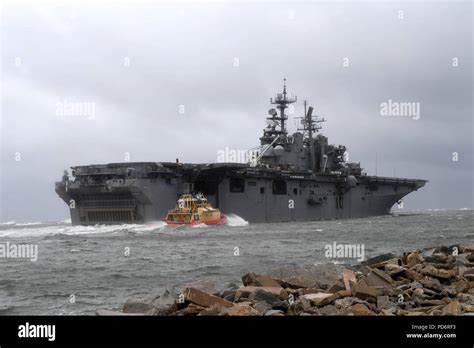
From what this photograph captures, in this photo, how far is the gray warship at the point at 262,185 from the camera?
148 feet

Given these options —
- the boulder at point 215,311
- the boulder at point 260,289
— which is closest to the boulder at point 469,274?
the boulder at point 260,289

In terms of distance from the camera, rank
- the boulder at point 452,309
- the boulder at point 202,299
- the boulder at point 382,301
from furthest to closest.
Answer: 1. the boulder at point 202,299
2. the boulder at point 382,301
3. the boulder at point 452,309

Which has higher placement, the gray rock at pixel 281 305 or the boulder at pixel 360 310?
the boulder at pixel 360 310

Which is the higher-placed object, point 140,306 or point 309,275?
point 309,275

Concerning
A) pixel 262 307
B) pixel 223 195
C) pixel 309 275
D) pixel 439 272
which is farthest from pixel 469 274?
pixel 223 195

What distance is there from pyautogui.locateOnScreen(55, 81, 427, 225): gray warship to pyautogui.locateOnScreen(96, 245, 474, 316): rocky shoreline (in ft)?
107

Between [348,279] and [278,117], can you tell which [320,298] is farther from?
[278,117]

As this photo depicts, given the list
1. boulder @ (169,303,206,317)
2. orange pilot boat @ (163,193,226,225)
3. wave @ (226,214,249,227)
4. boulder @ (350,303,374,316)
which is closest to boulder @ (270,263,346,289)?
boulder @ (169,303,206,317)

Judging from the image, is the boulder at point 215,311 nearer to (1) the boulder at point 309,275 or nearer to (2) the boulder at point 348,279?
(2) the boulder at point 348,279

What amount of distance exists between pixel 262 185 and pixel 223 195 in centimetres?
420

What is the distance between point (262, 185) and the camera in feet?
167

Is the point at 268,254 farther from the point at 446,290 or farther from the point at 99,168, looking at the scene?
the point at 99,168

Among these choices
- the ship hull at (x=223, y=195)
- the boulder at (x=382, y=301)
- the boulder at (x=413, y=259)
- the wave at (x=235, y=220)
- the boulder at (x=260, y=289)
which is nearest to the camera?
the boulder at (x=382, y=301)

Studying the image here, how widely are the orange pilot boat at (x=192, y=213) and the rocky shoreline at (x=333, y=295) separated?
29691mm
